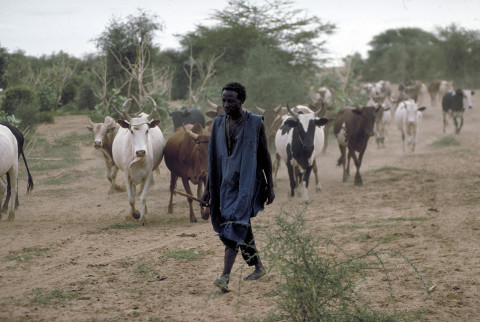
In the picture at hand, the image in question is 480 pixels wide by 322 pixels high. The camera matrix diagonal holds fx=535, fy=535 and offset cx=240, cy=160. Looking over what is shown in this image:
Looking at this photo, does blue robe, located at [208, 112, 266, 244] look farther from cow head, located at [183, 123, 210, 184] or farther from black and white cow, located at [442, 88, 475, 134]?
black and white cow, located at [442, 88, 475, 134]

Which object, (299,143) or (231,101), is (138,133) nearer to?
(299,143)

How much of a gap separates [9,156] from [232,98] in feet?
18.0

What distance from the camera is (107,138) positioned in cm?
1143

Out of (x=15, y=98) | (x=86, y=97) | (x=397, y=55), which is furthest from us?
(x=397, y=55)

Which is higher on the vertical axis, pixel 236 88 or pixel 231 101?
pixel 236 88

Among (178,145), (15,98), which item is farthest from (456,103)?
(15,98)

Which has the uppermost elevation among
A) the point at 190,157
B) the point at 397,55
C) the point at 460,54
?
the point at 397,55

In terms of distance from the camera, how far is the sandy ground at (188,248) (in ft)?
16.2

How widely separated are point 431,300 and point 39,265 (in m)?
4.45

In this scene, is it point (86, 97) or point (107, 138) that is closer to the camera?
point (107, 138)

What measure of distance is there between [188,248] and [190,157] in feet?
7.46

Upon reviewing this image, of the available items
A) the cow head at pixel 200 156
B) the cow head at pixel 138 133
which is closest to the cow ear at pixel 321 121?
the cow head at pixel 200 156

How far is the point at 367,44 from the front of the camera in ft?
196

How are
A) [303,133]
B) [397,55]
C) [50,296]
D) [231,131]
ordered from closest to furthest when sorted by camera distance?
1. [231,131]
2. [50,296]
3. [303,133]
4. [397,55]
